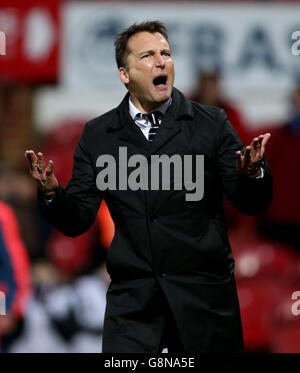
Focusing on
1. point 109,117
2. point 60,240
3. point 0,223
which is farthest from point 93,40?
point 109,117

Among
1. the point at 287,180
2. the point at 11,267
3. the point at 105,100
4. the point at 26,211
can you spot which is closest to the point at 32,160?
the point at 11,267

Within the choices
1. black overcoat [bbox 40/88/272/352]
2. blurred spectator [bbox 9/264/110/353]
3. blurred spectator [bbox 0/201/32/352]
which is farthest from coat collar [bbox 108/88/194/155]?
blurred spectator [bbox 9/264/110/353]

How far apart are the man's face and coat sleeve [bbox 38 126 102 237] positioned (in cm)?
24

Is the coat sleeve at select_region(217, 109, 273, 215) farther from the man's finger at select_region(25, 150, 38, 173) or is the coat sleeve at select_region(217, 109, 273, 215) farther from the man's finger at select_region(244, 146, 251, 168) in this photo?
the man's finger at select_region(25, 150, 38, 173)

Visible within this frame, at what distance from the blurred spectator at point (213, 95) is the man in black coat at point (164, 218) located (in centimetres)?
331

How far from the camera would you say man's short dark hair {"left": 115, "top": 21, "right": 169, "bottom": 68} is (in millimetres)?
3090

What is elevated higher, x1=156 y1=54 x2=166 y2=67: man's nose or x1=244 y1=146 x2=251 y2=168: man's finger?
x1=156 y1=54 x2=166 y2=67: man's nose

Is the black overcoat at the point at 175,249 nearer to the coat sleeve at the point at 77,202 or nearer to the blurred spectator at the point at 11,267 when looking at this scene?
the coat sleeve at the point at 77,202

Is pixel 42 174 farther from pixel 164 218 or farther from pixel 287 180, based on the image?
pixel 287 180

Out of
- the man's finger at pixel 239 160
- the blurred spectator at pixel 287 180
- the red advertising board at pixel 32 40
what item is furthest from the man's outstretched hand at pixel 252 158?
the red advertising board at pixel 32 40

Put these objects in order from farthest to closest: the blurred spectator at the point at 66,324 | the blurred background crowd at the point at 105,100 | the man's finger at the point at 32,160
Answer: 1. the blurred background crowd at the point at 105,100
2. the blurred spectator at the point at 66,324
3. the man's finger at the point at 32,160

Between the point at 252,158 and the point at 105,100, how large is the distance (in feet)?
15.5

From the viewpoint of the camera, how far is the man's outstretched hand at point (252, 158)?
288 cm

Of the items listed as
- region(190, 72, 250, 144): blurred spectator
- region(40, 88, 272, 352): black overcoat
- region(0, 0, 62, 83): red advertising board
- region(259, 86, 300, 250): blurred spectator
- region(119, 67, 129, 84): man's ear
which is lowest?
region(40, 88, 272, 352): black overcoat
